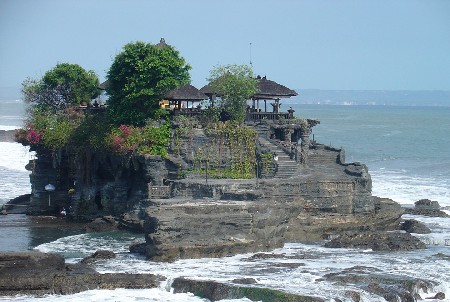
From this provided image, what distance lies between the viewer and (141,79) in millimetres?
55500

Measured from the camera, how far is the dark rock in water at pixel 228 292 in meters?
37.5

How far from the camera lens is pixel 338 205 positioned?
5166cm

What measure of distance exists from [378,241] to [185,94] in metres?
14.5

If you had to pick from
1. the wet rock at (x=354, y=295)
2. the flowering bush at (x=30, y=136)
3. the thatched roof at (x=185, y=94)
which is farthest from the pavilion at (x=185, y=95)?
the wet rock at (x=354, y=295)

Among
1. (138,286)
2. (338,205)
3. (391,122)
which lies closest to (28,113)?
(338,205)

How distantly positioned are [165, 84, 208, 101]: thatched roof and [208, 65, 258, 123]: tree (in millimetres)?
1182

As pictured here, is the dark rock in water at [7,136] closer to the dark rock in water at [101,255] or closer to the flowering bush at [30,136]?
the flowering bush at [30,136]

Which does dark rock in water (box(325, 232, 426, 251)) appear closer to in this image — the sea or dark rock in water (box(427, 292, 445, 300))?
the sea

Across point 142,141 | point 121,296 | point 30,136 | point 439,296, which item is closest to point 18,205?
point 30,136

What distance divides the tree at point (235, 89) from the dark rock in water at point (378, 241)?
10.5 m

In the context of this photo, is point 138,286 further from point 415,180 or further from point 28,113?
point 415,180

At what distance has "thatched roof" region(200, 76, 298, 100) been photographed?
5773cm

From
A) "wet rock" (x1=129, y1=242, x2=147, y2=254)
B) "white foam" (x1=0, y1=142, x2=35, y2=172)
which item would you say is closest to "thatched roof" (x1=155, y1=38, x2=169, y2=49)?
"wet rock" (x1=129, y1=242, x2=147, y2=254)

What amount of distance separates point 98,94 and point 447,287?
30612mm
